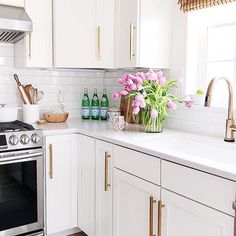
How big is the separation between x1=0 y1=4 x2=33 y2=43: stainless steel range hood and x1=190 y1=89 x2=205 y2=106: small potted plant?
127 cm

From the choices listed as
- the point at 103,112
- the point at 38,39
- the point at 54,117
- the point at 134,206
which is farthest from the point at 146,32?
the point at 134,206

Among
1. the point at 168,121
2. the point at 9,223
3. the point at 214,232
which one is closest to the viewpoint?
the point at 214,232

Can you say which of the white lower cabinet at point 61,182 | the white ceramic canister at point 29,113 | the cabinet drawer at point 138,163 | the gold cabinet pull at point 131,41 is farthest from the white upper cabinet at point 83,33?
the cabinet drawer at point 138,163

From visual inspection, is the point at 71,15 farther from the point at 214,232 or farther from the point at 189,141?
the point at 214,232

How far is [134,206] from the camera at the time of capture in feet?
5.86

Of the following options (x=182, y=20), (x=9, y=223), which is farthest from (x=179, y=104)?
(x=9, y=223)

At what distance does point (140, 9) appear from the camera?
2.27 m

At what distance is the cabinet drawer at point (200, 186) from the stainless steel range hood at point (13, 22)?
1.39m

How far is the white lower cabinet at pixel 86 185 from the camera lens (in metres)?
2.22

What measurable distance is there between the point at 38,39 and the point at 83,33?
0.37 meters

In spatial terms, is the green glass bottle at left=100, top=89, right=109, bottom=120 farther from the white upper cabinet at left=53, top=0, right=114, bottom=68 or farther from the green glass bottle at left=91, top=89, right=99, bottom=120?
the white upper cabinet at left=53, top=0, right=114, bottom=68

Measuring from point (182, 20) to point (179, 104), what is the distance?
0.63 meters

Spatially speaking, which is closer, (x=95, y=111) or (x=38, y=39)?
(x=38, y=39)

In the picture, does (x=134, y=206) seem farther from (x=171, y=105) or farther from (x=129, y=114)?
(x=129, y=114)
